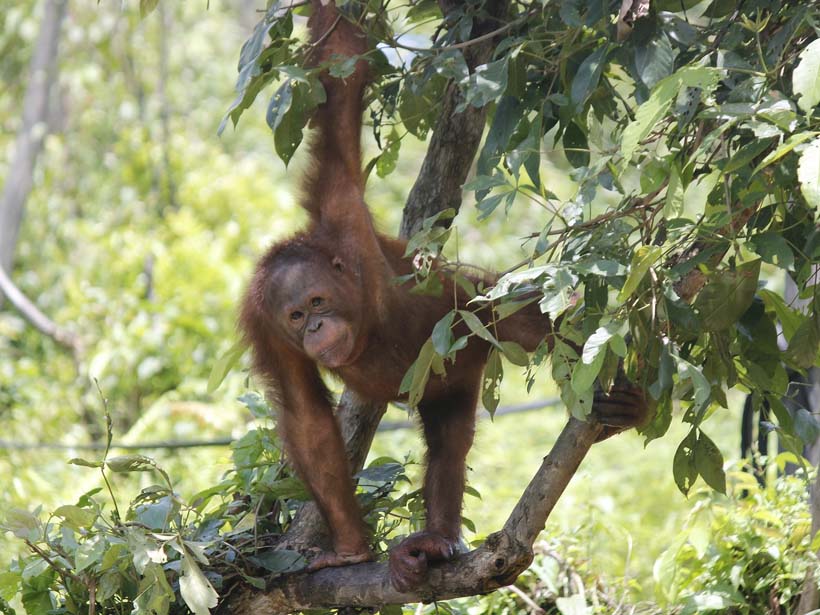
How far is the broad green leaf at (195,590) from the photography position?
244 centimetres

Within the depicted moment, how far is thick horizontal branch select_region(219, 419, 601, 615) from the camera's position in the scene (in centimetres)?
238

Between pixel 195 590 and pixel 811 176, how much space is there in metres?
1.64

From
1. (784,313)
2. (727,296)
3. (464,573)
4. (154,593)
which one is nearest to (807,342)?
(784,313)

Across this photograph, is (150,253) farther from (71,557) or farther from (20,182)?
(71,557)

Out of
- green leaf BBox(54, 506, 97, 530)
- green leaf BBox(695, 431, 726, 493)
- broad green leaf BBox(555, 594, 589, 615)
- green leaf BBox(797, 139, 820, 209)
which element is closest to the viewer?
green leaf BBox(797, 139, 820, 209)

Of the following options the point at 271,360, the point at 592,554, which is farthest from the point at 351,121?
the point at 592,554

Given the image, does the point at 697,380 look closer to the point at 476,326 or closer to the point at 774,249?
the point at 774,249

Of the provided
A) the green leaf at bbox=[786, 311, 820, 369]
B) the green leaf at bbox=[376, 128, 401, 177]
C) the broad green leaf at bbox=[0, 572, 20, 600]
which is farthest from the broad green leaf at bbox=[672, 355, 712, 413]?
the broad green leaf at bbox=[0, 572, 20, 600]

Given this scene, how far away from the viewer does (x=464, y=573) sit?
8.34ft

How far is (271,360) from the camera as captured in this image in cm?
314

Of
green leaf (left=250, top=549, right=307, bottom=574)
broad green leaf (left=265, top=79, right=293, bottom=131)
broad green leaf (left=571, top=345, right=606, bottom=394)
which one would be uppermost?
broad green leaf (left=265, top=79, right=293, bottom=131)

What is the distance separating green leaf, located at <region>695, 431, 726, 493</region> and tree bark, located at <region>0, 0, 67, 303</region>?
6.57m

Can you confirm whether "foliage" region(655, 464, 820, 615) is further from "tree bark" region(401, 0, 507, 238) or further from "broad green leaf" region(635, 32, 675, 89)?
"broad green leaf" region(635, 32, 675, 89)

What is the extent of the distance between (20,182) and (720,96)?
6.73 metres
